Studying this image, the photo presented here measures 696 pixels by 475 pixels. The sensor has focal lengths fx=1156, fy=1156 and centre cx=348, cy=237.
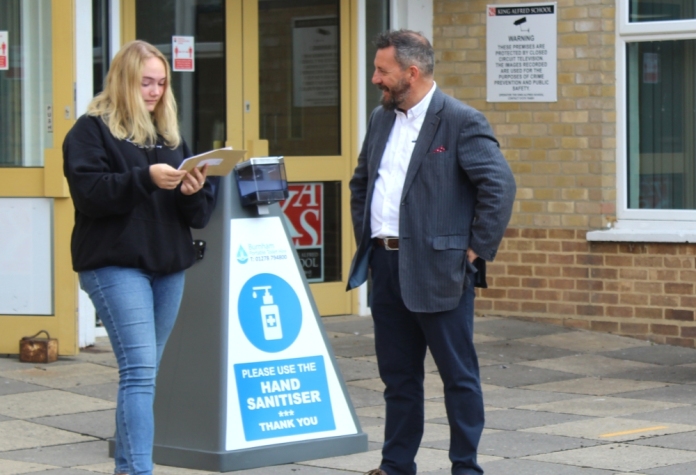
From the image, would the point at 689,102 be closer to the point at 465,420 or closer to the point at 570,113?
the point at 570,113

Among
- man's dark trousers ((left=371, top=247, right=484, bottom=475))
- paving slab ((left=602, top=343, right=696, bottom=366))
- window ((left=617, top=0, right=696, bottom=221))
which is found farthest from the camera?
window ((left=617, top=0, right=696, bottom=221))

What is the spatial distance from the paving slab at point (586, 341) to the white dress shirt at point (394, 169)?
3947 mm

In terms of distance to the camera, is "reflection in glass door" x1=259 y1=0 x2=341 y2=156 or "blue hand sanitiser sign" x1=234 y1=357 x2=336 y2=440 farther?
"reflection in glass door" x1=259 y1=0 x2=341 y2=156

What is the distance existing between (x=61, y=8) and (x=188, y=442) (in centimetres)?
338

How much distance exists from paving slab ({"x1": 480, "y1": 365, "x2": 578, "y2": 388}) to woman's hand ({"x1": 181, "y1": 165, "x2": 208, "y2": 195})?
3.23 metres

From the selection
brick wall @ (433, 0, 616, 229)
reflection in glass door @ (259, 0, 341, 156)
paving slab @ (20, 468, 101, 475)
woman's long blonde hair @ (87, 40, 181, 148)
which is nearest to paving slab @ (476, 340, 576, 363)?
brick wall @ (433, 0, 616, 229)

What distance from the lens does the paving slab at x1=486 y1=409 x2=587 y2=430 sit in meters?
5.88

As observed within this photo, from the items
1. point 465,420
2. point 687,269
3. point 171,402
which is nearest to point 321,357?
point 171,402

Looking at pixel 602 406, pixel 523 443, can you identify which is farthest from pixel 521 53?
pixel 523 443

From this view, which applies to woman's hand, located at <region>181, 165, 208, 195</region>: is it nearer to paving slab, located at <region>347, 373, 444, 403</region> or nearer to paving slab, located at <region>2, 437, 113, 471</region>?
paving slab, located at <region>2, 437, 113, 471</region>

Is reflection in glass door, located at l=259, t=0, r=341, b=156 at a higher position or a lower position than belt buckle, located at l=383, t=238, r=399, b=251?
higher

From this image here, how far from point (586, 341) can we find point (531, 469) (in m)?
3.58

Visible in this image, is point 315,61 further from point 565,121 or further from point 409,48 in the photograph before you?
point 409,48

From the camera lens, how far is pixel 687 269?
327 inches
